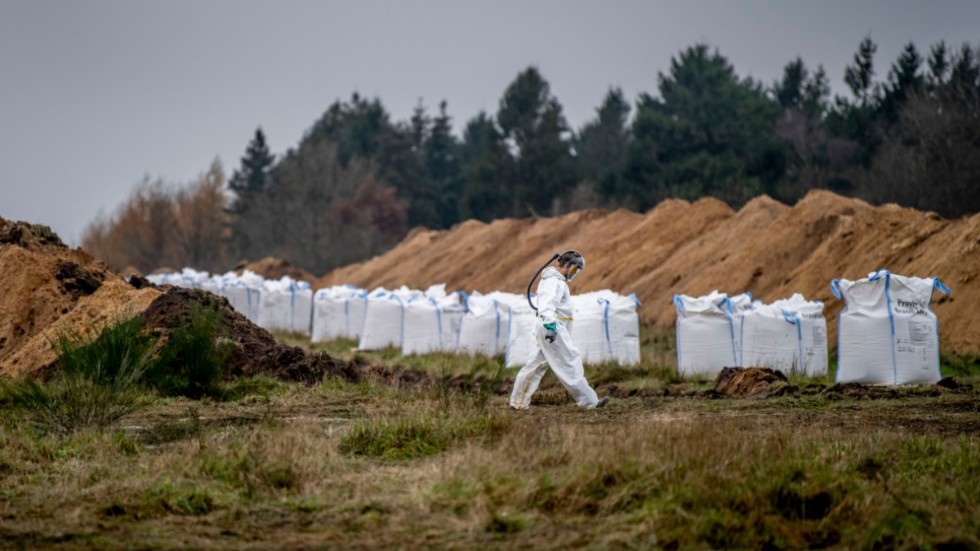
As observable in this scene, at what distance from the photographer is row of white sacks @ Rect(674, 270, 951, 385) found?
14859 millimetres

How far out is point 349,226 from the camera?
6900 cm

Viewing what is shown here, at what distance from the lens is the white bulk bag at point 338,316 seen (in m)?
26.7

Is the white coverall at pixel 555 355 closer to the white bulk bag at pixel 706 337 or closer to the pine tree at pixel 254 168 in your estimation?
the white bulk bag at pixel 706 337

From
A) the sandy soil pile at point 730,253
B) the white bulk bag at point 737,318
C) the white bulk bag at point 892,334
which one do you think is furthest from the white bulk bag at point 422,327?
the white bulk bag at point 892,334

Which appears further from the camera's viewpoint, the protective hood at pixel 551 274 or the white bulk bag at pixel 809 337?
the white bulk bag at pixel 809 337

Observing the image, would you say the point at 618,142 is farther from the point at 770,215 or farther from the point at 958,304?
the point at 958,304

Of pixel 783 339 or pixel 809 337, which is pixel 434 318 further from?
pixel 809 337

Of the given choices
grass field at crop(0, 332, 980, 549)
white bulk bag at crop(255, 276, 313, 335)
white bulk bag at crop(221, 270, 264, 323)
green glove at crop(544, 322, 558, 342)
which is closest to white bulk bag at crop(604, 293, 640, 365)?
green glove at crop(544, 322, 558, 342)

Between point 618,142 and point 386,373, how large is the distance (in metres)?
63.0

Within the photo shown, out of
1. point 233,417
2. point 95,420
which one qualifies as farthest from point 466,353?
point 95,420

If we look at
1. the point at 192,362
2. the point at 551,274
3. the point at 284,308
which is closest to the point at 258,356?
the point at 192,362

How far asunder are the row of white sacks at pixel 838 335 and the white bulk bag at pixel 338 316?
11.2 meters

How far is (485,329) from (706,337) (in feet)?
15.3

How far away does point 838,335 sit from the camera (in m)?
15.4
